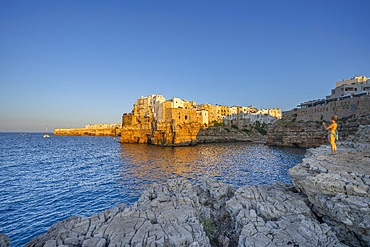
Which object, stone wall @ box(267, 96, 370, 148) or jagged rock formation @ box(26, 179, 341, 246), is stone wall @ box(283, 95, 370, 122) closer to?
stone wall @ box(267, 96, 370, 148)

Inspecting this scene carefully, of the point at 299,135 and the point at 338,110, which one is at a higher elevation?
the point at 338,110

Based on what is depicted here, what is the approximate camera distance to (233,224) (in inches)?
337

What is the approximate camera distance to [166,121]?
6028cm

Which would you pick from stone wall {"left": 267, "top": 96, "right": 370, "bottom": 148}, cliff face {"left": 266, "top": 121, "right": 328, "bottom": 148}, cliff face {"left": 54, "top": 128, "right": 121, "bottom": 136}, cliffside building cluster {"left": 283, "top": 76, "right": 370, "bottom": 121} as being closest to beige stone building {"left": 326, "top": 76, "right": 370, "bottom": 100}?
cliffside building cluster {"left": 283, "top": 76, "right": 370, "bottom": 121}

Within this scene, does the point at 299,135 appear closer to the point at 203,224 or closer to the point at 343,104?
the point at 343,104

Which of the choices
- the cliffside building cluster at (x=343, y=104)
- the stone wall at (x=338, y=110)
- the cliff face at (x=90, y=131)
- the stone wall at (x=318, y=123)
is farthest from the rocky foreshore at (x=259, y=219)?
the cliff face at (x=90, y=131)

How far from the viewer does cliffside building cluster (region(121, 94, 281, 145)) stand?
6040 cm

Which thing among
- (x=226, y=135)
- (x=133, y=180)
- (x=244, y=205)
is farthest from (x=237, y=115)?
(x=244, y=205)

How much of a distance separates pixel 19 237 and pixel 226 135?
72.4 metres

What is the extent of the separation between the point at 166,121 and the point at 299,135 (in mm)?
36461

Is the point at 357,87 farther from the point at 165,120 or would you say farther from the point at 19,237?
the point at 19,237

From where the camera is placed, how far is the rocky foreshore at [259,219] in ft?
21.1

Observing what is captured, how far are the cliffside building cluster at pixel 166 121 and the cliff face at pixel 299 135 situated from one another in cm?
2472

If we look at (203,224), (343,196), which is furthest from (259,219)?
(343,196)
